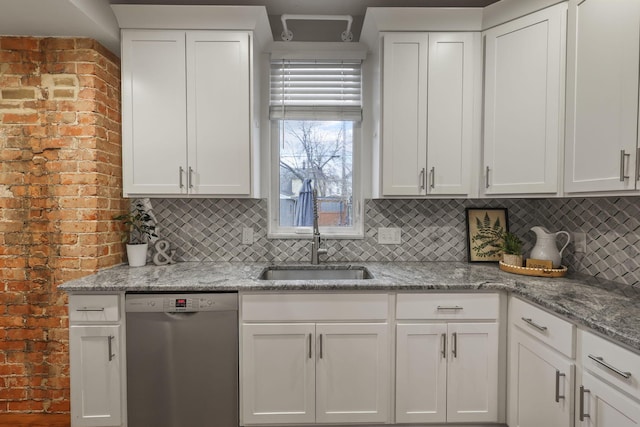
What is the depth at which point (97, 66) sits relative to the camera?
2012 mm

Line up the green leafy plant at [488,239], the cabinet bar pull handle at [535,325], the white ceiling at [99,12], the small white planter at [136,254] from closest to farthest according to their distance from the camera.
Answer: the cabinet bar pull handle at [535,325], the white ceiling at [99,12], the small white planter at [136,254], the green leafy plant at [488,239]

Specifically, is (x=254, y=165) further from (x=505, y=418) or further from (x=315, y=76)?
(x=505, y=418)

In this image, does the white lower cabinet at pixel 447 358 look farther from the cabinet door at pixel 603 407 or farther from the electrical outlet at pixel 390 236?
the electrical outlet at pixel 390 236

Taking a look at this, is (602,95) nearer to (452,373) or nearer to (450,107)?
(450,107)

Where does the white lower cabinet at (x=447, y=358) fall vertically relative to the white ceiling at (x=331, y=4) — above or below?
below

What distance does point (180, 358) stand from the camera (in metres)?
1.75

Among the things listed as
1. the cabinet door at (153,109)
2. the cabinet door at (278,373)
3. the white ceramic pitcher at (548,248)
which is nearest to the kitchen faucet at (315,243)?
the cabinet door at (278,373)

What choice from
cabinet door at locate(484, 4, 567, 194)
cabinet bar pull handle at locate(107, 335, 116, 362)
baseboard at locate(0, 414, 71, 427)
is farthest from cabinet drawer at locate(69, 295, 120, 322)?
cabinet door at locate(484, 4, 567, 194)

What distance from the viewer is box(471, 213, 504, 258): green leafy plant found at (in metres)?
2.40

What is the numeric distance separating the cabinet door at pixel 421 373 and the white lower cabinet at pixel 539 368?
349mm

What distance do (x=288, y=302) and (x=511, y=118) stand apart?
5.44 ft

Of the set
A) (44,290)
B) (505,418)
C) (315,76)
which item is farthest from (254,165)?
(505,418)

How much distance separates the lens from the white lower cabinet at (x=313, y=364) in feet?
5.86

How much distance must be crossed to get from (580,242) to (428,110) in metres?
1.24
